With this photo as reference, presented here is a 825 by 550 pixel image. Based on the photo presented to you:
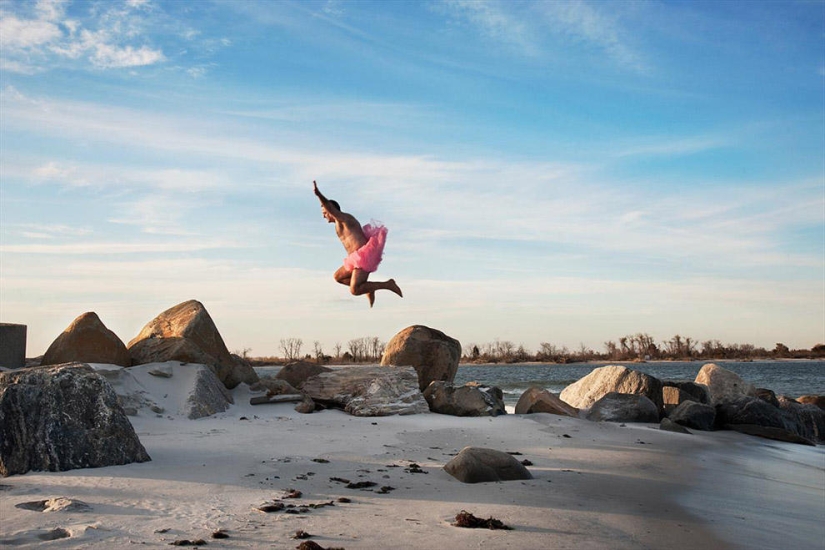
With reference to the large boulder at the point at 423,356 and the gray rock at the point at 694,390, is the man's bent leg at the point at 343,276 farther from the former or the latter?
the gray rock at the point at 694,390

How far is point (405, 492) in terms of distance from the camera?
6.08 m

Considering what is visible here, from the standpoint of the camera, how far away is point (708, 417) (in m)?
13.1

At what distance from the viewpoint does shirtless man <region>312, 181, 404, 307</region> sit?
10.9 m

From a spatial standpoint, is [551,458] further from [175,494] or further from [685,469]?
[175,494]

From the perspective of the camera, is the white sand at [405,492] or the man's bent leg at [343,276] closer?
the white sand at [405,492]

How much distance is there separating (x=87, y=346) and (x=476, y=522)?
7.94 metres

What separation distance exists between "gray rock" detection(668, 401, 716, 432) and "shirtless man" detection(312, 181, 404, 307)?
567cm

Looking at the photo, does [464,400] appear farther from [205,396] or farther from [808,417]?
[808,417]

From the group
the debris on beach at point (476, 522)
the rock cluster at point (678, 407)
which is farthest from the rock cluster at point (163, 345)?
the debris on beach at point (476, 522)

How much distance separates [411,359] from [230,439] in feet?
20.3

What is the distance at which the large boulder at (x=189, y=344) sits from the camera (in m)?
11.3

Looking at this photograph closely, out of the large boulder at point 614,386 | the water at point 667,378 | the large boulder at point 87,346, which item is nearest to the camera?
the large boulder at point 87,346

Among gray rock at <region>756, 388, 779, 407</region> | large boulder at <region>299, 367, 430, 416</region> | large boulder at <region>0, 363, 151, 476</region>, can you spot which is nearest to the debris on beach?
large boulder at <region>0, 363, 151, 476</region>

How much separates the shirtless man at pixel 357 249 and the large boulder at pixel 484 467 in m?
4.56
